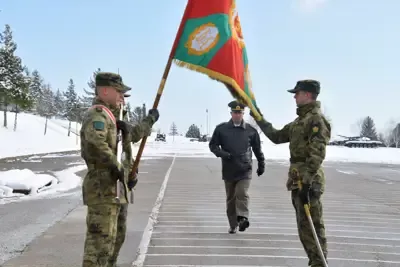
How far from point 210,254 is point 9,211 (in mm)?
5040

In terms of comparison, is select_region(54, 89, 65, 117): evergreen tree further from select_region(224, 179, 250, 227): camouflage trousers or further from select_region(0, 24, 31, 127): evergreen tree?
select_region(224, 179, 250, 227): camouflage trousers

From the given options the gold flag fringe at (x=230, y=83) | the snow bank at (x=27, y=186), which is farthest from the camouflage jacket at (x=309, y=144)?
the snow bank at (x=27, y=186)

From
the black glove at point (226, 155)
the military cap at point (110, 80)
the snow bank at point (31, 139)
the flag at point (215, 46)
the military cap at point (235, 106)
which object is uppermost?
the flag at point (215, 46)

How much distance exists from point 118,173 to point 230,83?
1873mm

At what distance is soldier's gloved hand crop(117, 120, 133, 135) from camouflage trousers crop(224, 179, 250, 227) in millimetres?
3235

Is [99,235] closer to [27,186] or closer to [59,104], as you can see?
[27,186]

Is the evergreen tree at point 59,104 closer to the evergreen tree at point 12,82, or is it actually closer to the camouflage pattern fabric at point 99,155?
the evergreen tree at point 12,82

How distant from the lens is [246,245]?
6.40 m

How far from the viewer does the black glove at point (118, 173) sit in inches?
154

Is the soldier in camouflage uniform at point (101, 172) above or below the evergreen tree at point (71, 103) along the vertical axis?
below

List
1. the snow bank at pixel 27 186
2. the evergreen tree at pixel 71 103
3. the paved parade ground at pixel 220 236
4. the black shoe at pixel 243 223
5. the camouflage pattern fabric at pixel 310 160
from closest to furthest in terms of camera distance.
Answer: the camouflage pattern fabric at pixel 310 160, the paved parade ground at pixel 220 236, the black shoe at pixel 243 223, the snow bank at pixel 27 186, the evergreen tree at pixel 71 103

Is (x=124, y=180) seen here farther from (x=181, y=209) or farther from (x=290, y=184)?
(x=181, y=209)

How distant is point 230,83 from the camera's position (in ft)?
17.1

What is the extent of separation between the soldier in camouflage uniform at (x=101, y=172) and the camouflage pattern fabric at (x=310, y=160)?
5.93 ft
